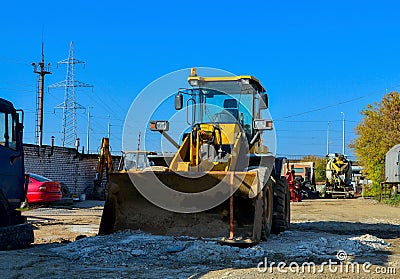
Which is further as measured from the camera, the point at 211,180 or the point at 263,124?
the point at 263,124

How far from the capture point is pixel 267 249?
8750 millimetres

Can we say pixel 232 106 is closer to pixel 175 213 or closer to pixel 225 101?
pixel 225 101

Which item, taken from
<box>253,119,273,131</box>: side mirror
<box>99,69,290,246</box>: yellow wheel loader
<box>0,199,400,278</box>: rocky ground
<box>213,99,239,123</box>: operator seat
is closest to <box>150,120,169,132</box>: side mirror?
<box>99,69,290,246</box>: yellow wheel loader

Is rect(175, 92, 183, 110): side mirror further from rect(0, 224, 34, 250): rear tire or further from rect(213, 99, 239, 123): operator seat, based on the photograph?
rect(0, 224, 34, 250): rear tire

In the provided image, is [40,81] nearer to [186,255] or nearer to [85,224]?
[85,224]

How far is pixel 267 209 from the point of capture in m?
10.4

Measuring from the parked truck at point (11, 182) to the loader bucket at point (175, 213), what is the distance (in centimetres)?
146

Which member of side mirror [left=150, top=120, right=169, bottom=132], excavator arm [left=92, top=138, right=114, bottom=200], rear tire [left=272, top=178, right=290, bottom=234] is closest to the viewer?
side mirror [left=150, top=120, right=169, bottom=132]

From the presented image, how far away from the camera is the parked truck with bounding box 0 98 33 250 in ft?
30.7

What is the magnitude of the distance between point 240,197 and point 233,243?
941 millimetres

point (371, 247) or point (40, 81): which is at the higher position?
point (40, 81)

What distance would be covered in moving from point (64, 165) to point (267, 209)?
20.0m

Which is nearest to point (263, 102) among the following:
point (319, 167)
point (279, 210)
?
point (279, 210)

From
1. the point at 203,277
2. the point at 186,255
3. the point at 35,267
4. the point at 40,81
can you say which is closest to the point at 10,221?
the point at 35,267
